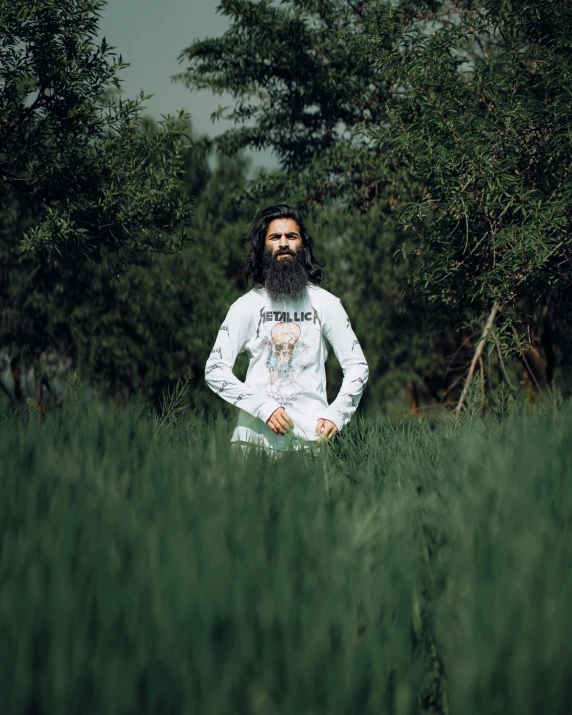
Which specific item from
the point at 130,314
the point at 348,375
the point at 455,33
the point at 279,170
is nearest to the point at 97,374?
the point at 130,314

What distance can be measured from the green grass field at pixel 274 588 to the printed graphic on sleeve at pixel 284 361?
1.17 meters

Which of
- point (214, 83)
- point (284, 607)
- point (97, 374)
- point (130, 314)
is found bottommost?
point (284, 607)

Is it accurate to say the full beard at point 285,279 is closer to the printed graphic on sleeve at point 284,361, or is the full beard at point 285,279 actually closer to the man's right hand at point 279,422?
the printed graphic on sleeve at point 284,361

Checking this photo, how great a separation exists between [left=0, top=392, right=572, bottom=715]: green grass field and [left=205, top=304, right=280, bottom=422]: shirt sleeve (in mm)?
960

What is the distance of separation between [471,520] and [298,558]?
515mm

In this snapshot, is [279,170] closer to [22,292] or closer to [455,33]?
[455,33]

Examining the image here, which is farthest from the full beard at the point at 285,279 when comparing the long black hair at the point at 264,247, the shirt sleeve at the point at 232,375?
the shirt sleeve at the point at 232,375

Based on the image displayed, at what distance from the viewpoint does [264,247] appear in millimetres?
4336

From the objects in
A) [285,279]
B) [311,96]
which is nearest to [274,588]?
[285,279]

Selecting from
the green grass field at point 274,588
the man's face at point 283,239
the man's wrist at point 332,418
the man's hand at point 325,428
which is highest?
the man's face at point 283,239

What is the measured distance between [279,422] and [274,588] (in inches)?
76.6

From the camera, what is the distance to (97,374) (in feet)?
46.9

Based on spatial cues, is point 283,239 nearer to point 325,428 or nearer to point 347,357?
point 347,357

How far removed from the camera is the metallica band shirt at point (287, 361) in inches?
151
